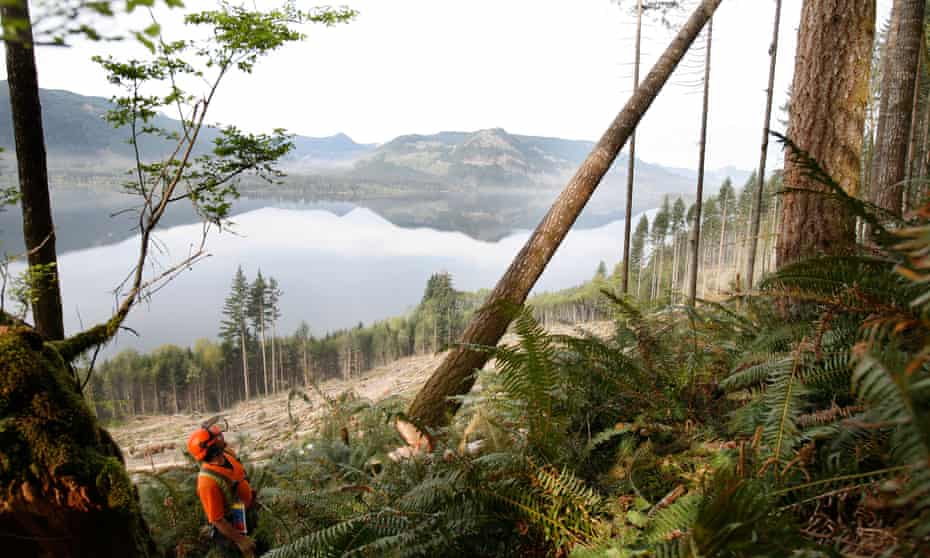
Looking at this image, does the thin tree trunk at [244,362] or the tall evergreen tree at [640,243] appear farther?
the tall evergreen tree at [640,243]

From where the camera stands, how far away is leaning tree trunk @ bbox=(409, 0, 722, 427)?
4.54 m

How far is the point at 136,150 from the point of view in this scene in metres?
4.70

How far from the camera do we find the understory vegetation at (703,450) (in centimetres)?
98

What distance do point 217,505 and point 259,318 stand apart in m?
37.7

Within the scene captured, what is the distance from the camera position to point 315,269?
96.6m

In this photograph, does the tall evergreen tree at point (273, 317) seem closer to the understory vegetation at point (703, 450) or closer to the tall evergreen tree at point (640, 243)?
the tall evergreen tree at point (640, 243)

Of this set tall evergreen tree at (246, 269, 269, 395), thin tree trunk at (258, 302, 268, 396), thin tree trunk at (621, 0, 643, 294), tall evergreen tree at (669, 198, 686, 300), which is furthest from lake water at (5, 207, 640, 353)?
Answer: thin tree trunk at (621, 0, 643, 294)

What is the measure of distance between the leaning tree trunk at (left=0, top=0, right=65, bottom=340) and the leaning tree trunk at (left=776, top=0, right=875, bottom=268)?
18.2ft

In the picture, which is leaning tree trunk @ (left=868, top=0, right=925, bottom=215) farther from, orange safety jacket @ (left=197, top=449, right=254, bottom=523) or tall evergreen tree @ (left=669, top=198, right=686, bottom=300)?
tall evergreen tree @ (left=669, top=198, right=686, bottom=300)

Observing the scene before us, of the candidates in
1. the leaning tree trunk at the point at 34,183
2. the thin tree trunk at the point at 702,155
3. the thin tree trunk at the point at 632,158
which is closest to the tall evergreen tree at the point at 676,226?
the thin tree trunk at the point at 702,155

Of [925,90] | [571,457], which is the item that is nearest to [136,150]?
[571,457]

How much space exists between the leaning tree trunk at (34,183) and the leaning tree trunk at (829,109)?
5552mm

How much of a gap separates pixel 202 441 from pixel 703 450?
11.1 feet

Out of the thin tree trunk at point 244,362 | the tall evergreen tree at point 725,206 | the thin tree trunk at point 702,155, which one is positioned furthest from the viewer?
the tall evergreen tree at point 725,206
